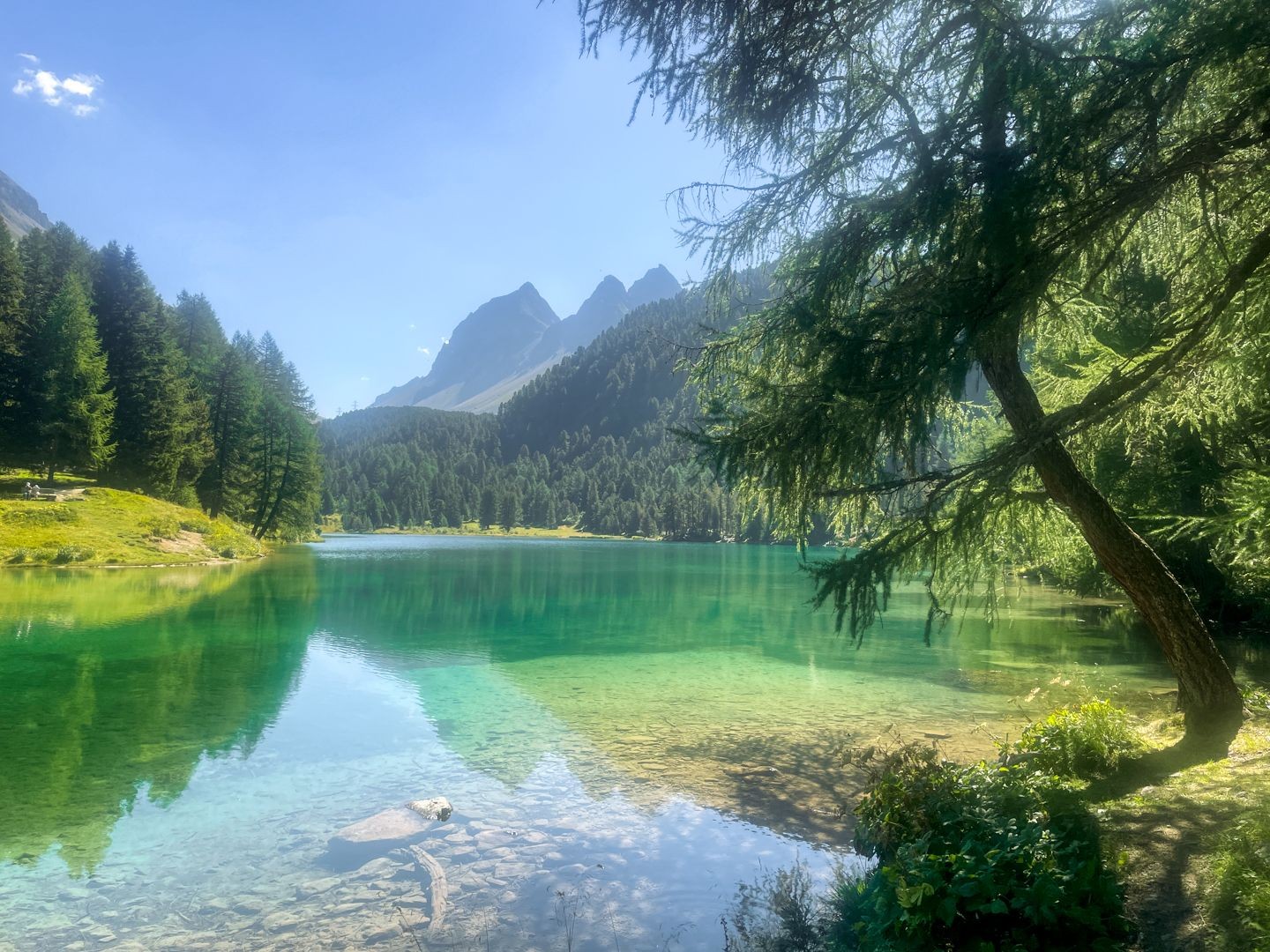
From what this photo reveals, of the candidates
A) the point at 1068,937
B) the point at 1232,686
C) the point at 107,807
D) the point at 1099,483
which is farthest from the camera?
the point at 1099,483

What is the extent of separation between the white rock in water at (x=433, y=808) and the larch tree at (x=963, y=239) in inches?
208

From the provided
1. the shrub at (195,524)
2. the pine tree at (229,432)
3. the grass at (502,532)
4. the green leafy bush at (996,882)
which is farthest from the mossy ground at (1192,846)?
the grass at (502,532)

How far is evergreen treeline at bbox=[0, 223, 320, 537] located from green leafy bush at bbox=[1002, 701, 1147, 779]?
58.3 m

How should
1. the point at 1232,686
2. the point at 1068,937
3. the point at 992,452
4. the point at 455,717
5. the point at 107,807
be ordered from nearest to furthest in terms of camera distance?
the point at 1068,937, the point at 992,452, the point at 1232,686, the point at 107,807, the point at 455,717

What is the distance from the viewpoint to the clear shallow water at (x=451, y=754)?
21.5 ft

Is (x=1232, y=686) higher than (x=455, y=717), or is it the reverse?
(x=1232, y=686)

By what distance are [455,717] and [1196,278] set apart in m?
12.9

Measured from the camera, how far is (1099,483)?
1908cm

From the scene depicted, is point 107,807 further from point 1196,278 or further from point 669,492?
point 669,492

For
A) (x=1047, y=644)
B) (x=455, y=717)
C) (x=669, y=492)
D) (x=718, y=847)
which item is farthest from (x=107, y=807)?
(x=669, y=492)

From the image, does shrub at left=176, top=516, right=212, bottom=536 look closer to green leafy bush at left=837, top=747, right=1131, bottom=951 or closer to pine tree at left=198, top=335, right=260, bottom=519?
pine tree at left=198, top=335, right=260, bottom=519

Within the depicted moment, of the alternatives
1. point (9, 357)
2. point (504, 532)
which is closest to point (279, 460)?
point (9, 357)

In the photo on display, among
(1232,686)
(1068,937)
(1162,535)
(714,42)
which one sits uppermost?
(714,42)

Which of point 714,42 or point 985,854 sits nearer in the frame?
point 985,854
